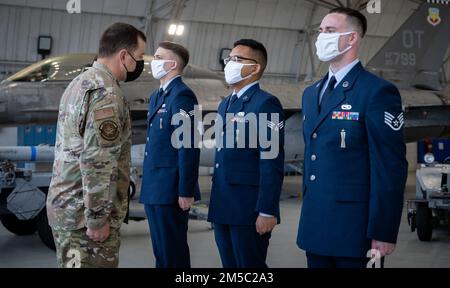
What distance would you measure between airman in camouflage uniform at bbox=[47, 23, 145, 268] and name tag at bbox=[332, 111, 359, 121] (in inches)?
40.9

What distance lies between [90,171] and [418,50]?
11.6 metres

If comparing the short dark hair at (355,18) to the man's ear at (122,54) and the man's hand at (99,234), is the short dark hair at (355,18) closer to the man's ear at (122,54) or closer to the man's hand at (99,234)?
the man's ear at (122,54)

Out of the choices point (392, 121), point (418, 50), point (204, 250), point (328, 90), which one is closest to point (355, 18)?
point (328, 90)

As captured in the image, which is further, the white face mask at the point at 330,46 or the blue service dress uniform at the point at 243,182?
the blue service dress uniform at the point at 243,182

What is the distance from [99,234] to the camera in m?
2.81

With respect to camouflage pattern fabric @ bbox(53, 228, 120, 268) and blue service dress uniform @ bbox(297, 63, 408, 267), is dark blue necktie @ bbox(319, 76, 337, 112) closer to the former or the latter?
blue service dress uniform @ bbox(297, 63, 408, 267)

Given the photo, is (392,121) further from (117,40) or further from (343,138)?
(117,40)

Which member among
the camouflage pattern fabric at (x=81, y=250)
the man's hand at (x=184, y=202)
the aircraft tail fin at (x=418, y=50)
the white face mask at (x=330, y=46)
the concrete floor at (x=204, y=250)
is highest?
the aircraft tail fin at (x=418, y=50)

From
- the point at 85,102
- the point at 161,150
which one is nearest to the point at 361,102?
the point at 85,102

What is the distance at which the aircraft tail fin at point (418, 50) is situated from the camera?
1300 centimetres

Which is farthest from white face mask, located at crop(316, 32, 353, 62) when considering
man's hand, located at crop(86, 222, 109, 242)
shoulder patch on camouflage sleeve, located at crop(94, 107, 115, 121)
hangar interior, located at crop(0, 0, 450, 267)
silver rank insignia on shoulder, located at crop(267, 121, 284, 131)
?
hangar interior, located at crop(0, 0, 450, 267)

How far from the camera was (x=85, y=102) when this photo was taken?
9.37 feet

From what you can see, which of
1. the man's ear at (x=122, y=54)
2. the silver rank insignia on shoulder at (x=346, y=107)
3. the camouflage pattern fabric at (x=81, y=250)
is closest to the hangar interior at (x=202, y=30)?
the camouflage pattern fabric at (x=81, y=250)

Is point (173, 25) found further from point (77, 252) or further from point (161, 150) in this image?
point (77, 252)
